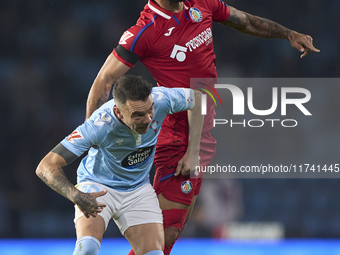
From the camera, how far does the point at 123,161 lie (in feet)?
9.69

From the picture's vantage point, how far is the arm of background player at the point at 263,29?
3.52m

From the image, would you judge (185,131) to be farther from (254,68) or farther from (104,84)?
(254,68)

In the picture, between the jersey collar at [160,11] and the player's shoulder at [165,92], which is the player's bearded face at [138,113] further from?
the jersey collar at [160,11]

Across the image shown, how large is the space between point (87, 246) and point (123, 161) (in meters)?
0.52

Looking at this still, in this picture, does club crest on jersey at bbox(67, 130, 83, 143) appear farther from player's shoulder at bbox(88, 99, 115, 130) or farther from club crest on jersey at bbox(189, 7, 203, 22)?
club crest on jersey at bbox(189, 7, 203, 22)

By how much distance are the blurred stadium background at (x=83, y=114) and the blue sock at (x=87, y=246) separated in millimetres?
2632

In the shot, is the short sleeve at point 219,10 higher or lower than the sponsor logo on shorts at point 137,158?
higher

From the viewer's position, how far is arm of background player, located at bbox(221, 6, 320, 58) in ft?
11.5

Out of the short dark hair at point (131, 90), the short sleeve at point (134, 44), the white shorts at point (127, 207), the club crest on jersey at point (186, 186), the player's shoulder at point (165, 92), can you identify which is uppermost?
the short sleeve at point (134, 44)

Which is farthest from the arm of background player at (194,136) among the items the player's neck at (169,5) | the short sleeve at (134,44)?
the player's neck at (169,5)

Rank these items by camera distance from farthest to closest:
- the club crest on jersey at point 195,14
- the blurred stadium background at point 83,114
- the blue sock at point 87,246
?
the blurred stadium background at point 83,114, the club crest on jersey at point 195,14, the blue sock at point 87,246

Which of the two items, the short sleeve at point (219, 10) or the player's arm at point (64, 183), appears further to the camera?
the short sleeve at point (219, 10)

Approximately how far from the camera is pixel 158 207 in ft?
10.1

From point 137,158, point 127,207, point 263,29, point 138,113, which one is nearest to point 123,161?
point 137,158
